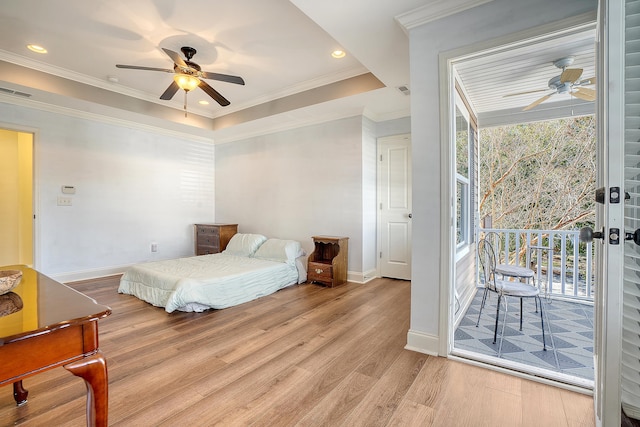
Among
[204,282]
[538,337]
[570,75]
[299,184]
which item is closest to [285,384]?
[204,282]

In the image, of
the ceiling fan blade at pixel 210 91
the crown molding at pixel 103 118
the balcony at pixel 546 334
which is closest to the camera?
the balcony at pixel 546 334

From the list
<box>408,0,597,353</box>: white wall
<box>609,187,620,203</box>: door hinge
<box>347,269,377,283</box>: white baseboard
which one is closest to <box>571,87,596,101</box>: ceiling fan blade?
<box>408,0,597,353</box>: white wall

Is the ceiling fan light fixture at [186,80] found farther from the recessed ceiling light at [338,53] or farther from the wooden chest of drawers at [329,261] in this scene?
the wooden chest of drawers at [329,261]

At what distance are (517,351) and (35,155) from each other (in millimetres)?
5859

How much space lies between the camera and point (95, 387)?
1.02 meters

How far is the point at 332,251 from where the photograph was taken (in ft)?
14.5

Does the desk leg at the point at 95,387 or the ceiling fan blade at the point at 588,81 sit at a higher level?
the ceiling fan blade at the point at 588,81

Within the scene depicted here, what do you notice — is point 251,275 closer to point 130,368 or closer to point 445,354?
point 130,368

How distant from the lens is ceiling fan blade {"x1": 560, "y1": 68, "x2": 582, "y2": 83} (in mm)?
2610

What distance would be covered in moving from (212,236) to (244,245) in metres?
0.97

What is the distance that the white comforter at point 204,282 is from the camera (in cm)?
300

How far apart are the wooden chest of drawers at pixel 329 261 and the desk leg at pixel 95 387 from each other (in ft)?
10.3

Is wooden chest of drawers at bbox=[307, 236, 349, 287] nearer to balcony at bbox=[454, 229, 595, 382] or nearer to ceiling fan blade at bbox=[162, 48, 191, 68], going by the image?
balcony at bbox=[454, 229, 595, 382]

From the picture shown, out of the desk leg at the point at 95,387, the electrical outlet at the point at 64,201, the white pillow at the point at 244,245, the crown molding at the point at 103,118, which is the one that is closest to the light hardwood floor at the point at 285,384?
the desk leg at the point at 95,387
